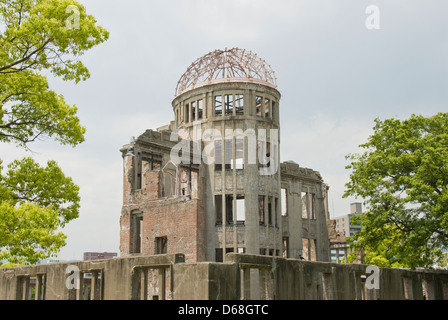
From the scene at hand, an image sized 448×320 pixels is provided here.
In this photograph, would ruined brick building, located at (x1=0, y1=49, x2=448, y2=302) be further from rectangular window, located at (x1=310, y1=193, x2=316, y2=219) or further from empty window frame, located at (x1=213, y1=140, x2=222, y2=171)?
rectangular window, located at (x1=310, y1=193, x2=316, y2=219)

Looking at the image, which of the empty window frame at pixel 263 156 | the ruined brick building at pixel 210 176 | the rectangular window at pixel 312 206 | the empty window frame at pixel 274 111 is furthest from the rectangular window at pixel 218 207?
the rectangular window at pixel 312 206

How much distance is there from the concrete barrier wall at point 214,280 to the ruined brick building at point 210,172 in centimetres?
1083

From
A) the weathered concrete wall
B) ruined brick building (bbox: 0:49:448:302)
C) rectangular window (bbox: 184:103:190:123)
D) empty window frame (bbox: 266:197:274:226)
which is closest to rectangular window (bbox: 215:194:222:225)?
ruined brick building (bbox: 0:49:448:302)

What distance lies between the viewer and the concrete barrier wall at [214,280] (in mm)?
11305

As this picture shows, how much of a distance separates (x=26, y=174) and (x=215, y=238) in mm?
15339

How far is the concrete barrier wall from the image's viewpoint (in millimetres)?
11305

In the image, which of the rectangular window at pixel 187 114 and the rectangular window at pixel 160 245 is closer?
the rectangular window at pixel 160 245

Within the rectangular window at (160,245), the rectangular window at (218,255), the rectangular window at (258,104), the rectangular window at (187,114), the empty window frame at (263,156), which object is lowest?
the rectangular window at (218,255)

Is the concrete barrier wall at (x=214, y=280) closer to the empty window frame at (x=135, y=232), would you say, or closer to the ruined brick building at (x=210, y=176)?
the ruined brick building at (x=210, y=176)

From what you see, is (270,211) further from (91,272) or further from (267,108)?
(91,272)

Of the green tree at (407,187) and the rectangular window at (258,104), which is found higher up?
Result: the rectangular window at (258,104)

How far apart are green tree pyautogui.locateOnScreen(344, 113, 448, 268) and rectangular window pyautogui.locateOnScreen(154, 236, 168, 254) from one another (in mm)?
10117

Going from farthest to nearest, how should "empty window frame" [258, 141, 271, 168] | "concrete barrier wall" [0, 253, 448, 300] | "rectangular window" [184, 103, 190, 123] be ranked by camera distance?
"rectangular window" [184, 103, 190, 123], "empty window frame" [258, 141, 271, 168], "concrete barrier wall" [0, 253, 448, 300]

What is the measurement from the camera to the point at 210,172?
2877 centimetres
